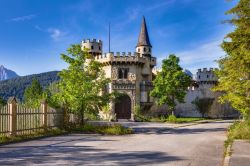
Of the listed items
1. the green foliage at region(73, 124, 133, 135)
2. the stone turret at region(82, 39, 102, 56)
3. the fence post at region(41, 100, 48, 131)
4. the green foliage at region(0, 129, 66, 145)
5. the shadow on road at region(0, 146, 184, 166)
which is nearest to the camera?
the shadow on road at region(0, 146, 184, 166)

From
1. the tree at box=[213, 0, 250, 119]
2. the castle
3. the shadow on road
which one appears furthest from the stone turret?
the shadow on road

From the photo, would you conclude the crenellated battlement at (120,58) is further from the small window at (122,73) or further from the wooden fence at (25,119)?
the wooden fence at (25,119)

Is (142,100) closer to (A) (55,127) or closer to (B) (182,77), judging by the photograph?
(B) (182,77)

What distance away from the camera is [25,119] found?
19.2m

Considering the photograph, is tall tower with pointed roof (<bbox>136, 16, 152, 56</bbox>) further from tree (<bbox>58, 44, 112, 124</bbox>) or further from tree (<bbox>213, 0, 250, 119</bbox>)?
tree (<bbox>213, 0, 250, 119</bbox>)

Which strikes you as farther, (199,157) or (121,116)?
(121,116)

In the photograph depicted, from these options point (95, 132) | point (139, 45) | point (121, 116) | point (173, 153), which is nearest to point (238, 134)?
point (173, 153)

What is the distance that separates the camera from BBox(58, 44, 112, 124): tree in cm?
2439

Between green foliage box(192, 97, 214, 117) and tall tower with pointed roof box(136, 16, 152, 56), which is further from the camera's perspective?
tall tower with pointed roof box(136, 16, 152, 56)

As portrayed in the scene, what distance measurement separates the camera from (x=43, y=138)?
19109mm

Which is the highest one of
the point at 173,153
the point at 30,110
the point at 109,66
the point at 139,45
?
the point at 139,45

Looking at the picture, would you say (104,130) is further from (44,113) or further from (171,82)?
(171,82)

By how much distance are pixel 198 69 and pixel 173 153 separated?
44.6 m

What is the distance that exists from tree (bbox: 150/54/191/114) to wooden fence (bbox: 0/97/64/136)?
70.9ft
